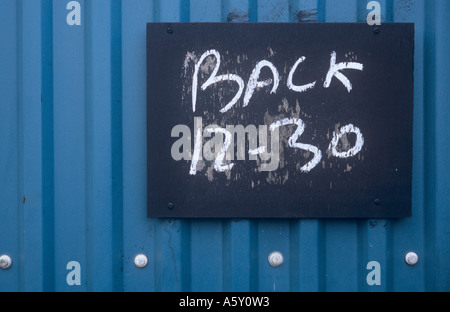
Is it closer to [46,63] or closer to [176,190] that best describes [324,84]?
[176,190]

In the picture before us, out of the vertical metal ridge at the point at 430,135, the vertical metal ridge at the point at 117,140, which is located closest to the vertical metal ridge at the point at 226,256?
the vertical metal ridge at the point at 117,140

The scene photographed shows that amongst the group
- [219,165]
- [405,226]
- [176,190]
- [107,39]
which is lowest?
[405,226]

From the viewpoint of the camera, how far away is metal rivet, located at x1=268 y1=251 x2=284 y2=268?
165cm

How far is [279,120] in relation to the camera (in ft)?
5.40

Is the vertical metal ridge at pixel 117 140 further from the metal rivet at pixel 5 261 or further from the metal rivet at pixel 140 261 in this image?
the metal rivet at pixel 5 261

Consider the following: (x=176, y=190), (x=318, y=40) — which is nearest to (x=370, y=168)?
(x=318, y=40)

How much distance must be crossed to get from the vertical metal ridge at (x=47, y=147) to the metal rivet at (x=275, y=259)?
1.04m

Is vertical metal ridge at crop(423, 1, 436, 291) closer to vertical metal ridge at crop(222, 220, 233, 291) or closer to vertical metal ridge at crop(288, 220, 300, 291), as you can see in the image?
vertical metal ridge at crop(288, 220, 300, 291)

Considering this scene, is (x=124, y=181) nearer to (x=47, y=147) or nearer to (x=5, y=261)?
(x=47, y=147)

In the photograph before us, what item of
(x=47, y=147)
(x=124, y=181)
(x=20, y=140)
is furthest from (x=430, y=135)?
(x=20, y=140)

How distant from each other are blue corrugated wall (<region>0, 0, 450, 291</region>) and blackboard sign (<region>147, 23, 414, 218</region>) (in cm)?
7

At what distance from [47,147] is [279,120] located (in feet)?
3.62
